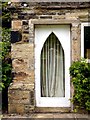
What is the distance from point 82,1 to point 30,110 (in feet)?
12.2

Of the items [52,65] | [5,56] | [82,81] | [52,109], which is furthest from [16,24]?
[52,109]

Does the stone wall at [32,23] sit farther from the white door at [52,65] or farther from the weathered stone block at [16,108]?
the weathered stone block at [16,108]

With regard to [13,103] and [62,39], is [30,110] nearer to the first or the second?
[13,103]

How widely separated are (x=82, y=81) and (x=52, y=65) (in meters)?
1.56

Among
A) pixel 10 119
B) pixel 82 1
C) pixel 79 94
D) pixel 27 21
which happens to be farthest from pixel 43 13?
pixel 10 119

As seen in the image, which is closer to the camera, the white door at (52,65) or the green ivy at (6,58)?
the green ivy at (6,58)

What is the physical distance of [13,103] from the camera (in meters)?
10.2

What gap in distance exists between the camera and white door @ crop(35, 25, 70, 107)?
10.9 metres

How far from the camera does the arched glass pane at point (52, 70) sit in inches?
438

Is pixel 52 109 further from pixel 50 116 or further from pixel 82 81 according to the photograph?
pixel 82 81

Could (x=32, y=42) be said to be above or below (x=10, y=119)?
above

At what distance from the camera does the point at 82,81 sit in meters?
9.95

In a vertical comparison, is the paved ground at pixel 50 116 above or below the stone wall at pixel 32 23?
below

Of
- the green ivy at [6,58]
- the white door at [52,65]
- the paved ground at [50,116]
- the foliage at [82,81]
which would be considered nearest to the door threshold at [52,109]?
the white door at [52,65]
